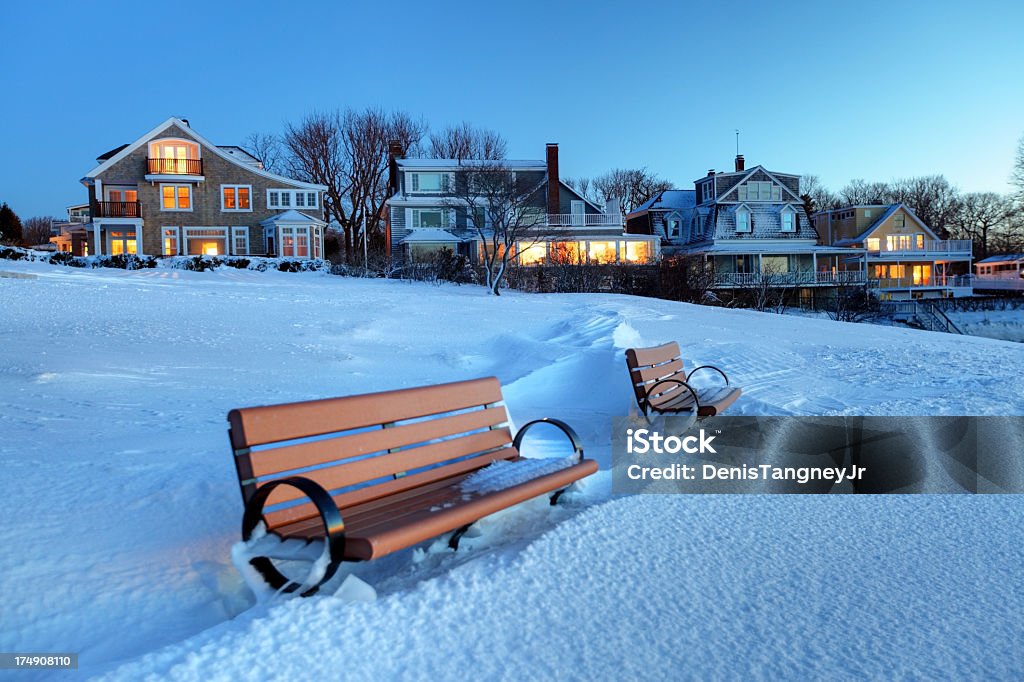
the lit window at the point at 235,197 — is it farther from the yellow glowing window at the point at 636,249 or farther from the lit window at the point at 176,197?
the yellow glowing window at the point at 636,249

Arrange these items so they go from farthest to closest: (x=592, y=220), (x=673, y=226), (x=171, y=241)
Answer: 1. (x=673, y=226)
2. (x=592, y=220)
3. (x=171, y=241)

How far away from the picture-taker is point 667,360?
8430 mm

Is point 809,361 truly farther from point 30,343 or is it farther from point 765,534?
point 30,343

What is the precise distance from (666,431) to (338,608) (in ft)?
14.6

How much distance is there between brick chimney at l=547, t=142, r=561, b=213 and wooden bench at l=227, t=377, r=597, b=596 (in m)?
42.3

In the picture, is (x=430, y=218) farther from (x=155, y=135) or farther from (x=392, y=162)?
(x=155, y=135)

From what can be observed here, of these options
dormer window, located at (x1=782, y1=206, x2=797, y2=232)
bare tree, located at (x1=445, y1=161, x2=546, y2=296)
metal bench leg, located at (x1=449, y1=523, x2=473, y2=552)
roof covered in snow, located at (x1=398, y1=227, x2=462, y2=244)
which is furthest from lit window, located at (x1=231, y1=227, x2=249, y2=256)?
metal bench leg, located at (x1=449, y1=523, x2=473, y2=552)

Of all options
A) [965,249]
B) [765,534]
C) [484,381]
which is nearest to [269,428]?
[484,381]

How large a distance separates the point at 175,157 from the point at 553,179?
68.1 ft

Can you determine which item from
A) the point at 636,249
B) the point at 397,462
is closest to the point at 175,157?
the point at 636,249

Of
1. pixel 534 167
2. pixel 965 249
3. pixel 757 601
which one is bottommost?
pixel 757 601

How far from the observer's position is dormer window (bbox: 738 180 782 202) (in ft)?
163

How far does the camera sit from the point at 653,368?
7.80 metres

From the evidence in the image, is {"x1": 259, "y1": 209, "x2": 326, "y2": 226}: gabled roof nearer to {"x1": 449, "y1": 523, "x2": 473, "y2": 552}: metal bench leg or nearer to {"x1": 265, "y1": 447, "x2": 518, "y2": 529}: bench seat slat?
{"x1": 265, "y1": 447, "x2": 518, "y2": 529}: bench seat slat
